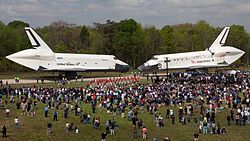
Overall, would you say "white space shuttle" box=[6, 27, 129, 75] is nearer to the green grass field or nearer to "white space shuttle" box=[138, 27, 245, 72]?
"white space shuttle" box=[138, 27, 245, 72]

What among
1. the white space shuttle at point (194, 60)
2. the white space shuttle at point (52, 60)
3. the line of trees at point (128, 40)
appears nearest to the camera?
the white space shuttle at point (52, 60)

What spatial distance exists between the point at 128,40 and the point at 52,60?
30.2 meters

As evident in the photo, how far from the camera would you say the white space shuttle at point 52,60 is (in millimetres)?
58656

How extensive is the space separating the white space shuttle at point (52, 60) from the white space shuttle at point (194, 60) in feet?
23.1

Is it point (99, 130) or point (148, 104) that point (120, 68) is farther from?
point (99, 130)

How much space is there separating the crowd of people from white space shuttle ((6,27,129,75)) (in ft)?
57.9

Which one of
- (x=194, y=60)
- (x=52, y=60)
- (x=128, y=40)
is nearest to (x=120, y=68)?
(x=52, y=60)

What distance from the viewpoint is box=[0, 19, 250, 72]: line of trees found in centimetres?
8700

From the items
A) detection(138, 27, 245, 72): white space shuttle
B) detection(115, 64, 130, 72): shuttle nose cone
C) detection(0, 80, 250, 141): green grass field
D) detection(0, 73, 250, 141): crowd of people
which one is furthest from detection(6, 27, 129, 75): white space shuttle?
detection(0, 80, 250, 141): green grass field

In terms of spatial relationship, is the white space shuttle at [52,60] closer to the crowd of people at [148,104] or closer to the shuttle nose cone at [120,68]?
the shuttle nose cone at [120,68]

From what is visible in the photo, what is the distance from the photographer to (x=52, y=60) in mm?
59719

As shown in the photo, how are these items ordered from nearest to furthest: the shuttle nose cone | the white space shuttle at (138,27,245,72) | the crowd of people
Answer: the crowd of people
the white space shuttle at (138,27,245,72)
the shuttle nose cone

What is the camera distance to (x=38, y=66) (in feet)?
193

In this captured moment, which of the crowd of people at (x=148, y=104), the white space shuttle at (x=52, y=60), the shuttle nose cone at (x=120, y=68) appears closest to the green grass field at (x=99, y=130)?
the crowd of people at (x=148, y=104)
